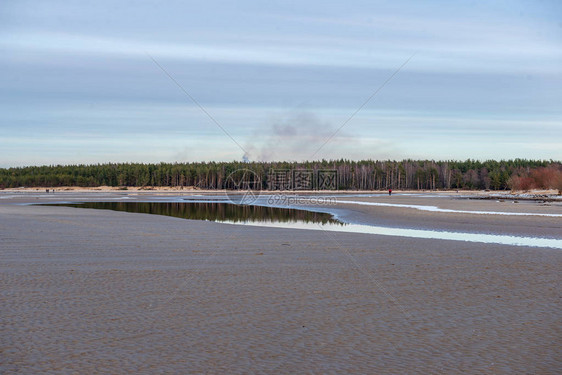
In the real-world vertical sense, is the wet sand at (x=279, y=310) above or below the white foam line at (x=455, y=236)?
below

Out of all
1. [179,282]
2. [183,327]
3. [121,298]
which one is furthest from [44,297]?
[183,327]

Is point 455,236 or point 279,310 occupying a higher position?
point 455,236

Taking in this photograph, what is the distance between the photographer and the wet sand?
7.29 meters

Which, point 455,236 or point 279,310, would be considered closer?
point 279,310

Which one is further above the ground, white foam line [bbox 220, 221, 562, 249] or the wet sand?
white foam line [bbox 220, 221, 562, 249]

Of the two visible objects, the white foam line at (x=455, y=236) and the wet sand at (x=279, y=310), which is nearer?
the wet sand at (x=279, y=310)

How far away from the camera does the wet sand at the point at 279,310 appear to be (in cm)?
729

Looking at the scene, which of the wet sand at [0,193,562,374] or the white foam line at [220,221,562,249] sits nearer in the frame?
the wet sand at [0,193,562,374]

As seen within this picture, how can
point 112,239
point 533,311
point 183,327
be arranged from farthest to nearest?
point 112,239 < point 533,311 < point 183,327

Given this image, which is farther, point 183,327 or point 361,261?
point 361,261

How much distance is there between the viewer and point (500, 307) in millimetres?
10312

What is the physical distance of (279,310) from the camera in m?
10.0

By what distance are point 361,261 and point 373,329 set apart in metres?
7.39

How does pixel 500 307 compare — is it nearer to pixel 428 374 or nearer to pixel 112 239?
pixel 428 374
